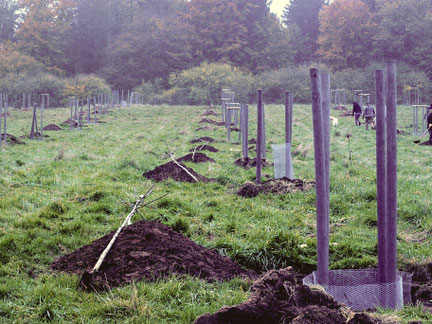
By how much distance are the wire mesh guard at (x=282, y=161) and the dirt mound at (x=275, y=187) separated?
0.46 m

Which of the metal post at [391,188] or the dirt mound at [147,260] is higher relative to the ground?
the metal post at [391,188]

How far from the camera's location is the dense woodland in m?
53.0

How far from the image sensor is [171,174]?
1002 centimetres

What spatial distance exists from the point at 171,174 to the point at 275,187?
2587 millimetres

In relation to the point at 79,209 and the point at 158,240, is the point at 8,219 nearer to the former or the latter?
the point at 79,209

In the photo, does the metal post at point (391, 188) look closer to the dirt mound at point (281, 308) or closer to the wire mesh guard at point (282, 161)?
the dirt mound at point (281, 308)

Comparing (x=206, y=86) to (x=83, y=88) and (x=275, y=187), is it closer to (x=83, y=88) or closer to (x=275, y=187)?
(x=83, y=88)

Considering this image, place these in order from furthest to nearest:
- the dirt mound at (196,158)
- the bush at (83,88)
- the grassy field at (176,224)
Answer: the bush at (83,88)
the dirt mound at (196,158)
the grassy field at (176,224)

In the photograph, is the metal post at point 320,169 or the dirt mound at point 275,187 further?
the dirt mound at point 275,187

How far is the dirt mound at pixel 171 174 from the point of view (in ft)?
32.2

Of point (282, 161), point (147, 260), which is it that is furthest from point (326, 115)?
point (282, 161)

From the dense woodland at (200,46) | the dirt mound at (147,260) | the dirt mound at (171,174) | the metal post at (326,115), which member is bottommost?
the dirt mound at (147,260)

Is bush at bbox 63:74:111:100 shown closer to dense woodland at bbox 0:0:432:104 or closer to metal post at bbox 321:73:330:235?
dense woodland at bbox 0:0:432:104

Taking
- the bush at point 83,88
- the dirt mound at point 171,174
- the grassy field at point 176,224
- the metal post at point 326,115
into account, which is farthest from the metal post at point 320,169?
the bush at point 83,88
